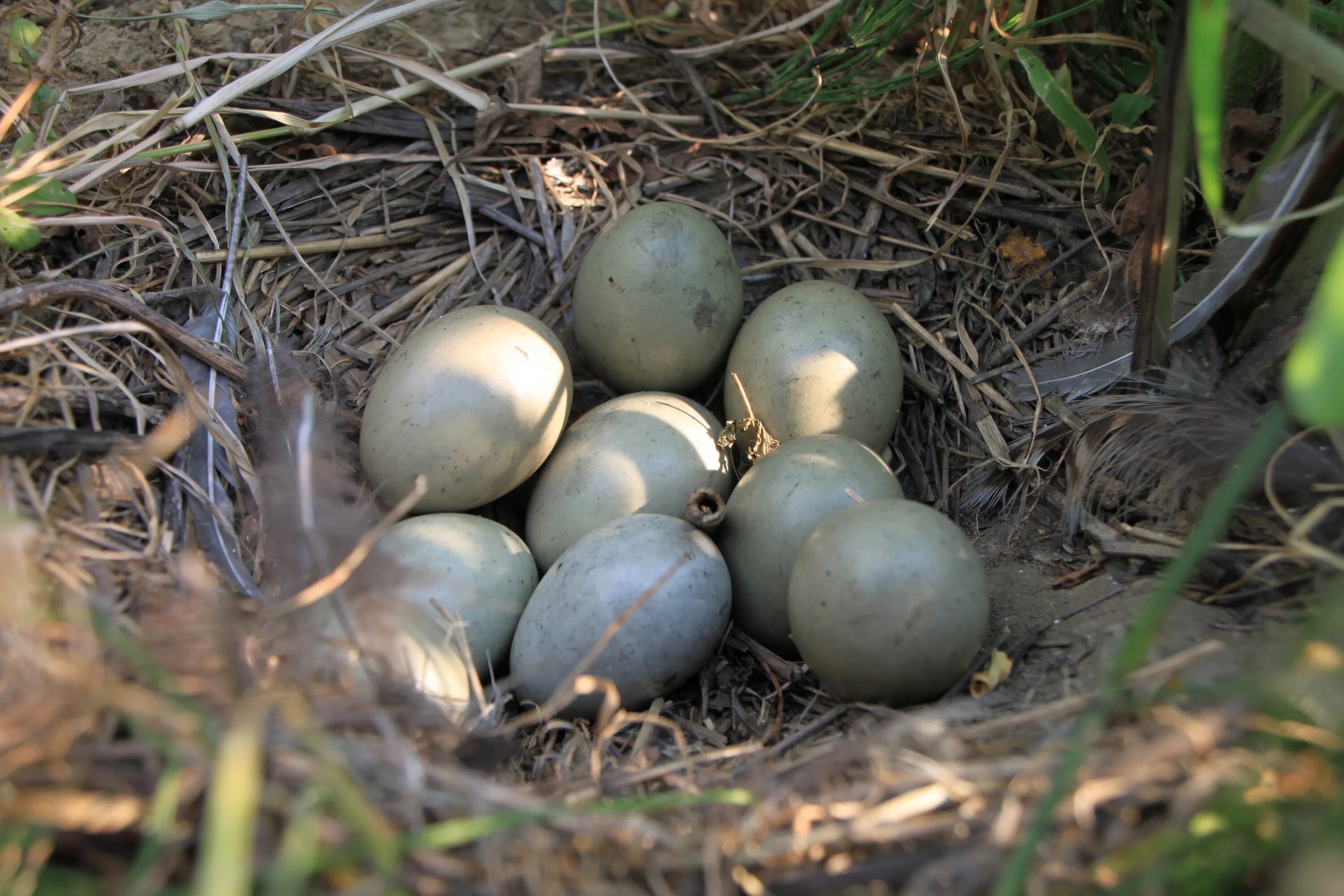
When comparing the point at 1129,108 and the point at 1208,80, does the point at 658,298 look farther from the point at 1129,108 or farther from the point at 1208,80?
the point at 1208,80

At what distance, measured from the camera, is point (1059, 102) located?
191cm

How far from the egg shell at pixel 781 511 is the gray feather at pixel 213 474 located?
908 millimetres

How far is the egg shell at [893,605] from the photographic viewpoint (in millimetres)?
1512

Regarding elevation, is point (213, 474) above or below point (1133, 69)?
below

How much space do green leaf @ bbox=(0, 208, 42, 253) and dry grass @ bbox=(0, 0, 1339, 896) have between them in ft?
0.30

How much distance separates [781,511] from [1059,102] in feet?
3.32

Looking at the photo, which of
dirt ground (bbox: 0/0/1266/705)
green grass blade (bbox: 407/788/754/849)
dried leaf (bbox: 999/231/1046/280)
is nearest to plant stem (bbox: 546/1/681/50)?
dirt ground (bbox: 0/0/1266/705)

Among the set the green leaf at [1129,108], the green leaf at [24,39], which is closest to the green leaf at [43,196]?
the green leaf at [24,39]

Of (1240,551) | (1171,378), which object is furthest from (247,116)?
(1240,551)

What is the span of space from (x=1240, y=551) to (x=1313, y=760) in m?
0.65

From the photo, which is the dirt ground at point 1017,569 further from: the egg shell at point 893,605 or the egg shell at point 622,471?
the egg shell at point 622,471

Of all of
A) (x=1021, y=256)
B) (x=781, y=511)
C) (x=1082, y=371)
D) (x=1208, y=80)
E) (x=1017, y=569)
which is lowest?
(x=1017, y=569)

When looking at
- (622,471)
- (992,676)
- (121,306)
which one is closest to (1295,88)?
(992,676)

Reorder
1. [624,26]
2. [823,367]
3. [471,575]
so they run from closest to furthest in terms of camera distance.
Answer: [471,575] < [823,367] < [624,26]
